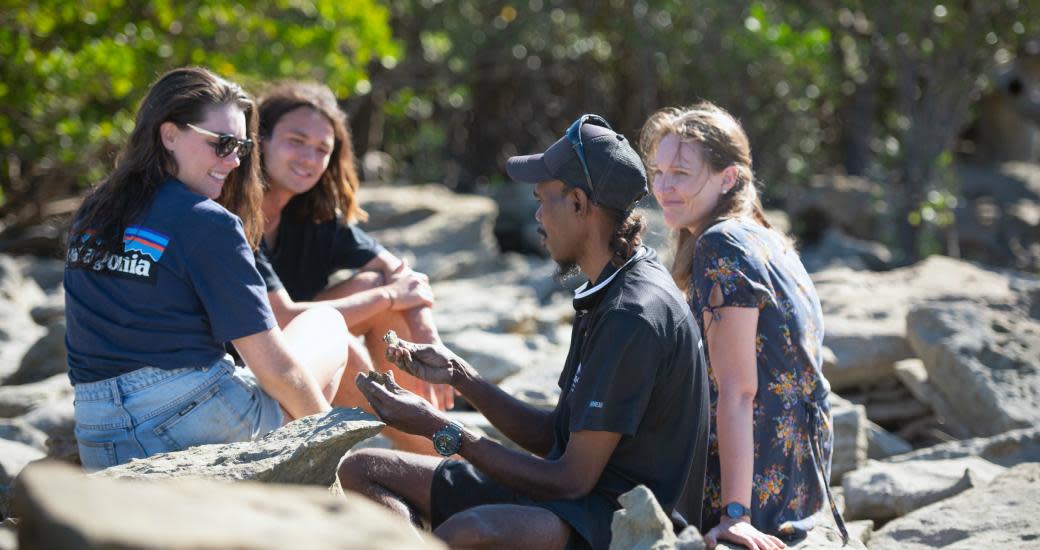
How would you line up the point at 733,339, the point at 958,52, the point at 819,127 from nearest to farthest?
1. the point at 733,339
2. the point at 958,52
3. the point at 819,127

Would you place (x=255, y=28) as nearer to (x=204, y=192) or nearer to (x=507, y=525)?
(x=204, y=192)

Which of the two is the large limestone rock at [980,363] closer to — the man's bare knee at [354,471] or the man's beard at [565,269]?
the man's beard at [565,269]

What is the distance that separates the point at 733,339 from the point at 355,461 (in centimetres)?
123

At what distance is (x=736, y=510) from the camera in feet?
11.8

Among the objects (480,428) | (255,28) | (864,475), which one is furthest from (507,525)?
(255,28)

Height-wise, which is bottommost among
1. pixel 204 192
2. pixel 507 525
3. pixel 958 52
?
pixel 507 525

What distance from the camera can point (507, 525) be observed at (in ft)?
10.3

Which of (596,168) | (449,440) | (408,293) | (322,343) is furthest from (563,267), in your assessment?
(408,293)

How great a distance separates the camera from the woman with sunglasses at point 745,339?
372 cm

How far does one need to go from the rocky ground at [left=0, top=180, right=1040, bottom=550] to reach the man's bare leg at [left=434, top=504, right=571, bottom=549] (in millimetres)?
226

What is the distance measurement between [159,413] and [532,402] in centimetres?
200

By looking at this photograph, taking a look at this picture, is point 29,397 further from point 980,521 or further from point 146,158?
point 980,521

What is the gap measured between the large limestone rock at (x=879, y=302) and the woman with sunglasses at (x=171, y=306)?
358cm

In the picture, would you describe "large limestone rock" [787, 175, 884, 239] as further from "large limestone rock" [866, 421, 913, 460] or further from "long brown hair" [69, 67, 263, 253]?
"long brown hair" [69, 67, 263, 253]
